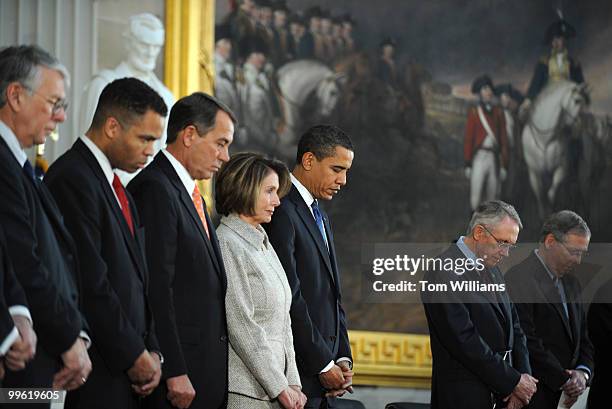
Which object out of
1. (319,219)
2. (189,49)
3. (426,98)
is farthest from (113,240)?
(426,98)

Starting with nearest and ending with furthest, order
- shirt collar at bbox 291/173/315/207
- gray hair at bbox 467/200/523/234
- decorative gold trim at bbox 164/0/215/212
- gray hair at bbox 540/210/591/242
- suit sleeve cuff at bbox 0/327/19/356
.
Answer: suit sleeve cuff at bbox 0/327/19/356, shirt collar at bbox 291/173/315/207, gray hair at bbox 467/200/523/234, gray hair at bbox 540/210/591/242, decorative gold trim at bbox 164/0/215/212

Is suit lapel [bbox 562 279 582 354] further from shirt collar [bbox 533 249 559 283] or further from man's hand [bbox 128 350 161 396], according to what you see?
man's hand [bbox 128 350 161 396]

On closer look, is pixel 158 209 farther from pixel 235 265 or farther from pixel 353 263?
pixel 353 263

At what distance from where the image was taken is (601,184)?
9.78m

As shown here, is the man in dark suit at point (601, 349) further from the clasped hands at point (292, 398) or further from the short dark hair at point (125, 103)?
the short dark hair at point (125, 103)

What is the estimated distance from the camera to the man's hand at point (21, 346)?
11.3ft

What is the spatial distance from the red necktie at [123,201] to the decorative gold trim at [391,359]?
539cm

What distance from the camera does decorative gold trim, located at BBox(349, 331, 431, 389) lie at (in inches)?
375

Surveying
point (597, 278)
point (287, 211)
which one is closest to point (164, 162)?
point (287, 211)

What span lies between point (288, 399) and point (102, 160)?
144 centimetres

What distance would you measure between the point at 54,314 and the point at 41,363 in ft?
0.65

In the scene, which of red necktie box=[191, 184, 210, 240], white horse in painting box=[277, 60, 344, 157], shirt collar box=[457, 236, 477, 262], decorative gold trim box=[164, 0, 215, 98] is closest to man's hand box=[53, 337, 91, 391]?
red necktie box=[191, 184, 210, 240]

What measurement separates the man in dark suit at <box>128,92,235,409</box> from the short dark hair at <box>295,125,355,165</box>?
99 centimetres

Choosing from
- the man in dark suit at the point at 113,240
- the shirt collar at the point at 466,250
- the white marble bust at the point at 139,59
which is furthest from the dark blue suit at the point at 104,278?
the white marble bust at the point at 139,59
